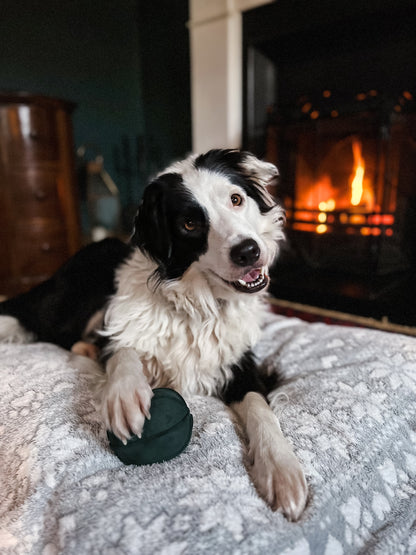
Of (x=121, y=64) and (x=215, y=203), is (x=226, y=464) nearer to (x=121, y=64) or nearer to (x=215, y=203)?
(x=215, y=203)

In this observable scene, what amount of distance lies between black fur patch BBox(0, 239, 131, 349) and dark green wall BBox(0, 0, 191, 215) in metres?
3.05

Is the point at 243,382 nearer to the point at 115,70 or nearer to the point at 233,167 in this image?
the point at 233,167

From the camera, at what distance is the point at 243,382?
1265 mm

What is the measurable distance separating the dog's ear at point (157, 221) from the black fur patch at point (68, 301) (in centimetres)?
44

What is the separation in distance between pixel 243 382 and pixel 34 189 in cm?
284

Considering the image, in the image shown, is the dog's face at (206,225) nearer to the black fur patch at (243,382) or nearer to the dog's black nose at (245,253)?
the dog's black nose at (245,253)

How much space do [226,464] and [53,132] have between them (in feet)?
10.6

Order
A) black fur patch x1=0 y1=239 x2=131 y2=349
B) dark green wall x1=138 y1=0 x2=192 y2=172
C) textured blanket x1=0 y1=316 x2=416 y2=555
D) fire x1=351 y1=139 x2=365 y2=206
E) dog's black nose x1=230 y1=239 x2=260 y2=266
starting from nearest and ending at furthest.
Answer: textured blanket x1=0 y1=316 x2=416 y2=555 → dog's black nose x1=230 y1=239 x2=260 y2=266 → black fur patch x1=0 y1=239 x2=131 y2=349 → fire x1=351 y1=139 x2=365 y2=206 → dark green wall x1=138 y1=0 x2=192 y2=172

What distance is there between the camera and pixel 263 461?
2.92 ft

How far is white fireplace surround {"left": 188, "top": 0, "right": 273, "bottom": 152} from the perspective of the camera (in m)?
3.09

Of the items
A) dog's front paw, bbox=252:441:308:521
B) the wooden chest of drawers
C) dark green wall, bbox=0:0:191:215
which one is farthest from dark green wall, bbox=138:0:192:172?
dog's front paw, bbox=252:441:308:521

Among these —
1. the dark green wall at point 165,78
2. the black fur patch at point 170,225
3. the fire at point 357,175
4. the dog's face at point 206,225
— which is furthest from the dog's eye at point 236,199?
the dark green wall at point 165,78

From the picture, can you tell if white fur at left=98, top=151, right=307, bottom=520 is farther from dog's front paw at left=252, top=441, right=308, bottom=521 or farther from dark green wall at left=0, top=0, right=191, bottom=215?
dark green wall at left=0, top=0, right=191, bottom=215

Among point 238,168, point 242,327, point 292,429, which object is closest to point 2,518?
point 292,429
